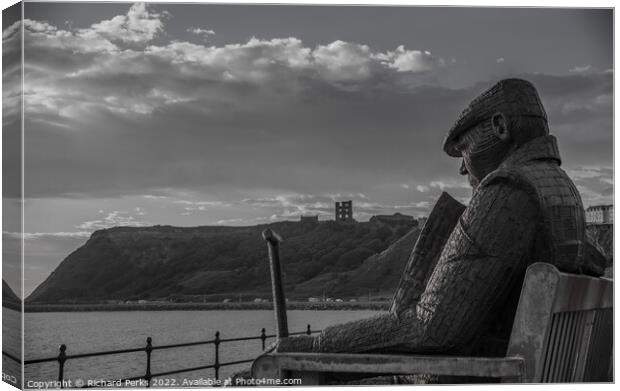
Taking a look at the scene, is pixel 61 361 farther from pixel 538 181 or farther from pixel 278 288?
pixel 538 181

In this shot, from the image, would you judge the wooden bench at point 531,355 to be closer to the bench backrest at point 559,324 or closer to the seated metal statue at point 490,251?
the bench backrest at point 559,324

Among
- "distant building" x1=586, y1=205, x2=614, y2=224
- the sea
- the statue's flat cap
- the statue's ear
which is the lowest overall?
the sea

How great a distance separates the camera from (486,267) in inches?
203

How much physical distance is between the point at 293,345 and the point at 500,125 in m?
1.86

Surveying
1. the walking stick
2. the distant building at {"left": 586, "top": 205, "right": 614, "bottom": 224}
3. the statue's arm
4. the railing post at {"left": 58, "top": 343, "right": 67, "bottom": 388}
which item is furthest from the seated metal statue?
the railing post at {"left": 58, "top": 343, "right": 67, "bottom": 388}

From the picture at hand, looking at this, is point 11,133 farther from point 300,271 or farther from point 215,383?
point 300,271

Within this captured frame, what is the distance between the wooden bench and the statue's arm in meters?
0.17

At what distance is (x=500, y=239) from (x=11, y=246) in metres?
4.24

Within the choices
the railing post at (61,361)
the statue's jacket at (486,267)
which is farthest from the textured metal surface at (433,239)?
the railing post at (61,361)

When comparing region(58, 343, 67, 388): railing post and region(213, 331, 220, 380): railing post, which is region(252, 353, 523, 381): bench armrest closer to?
region(58, 343, 67, 388): railing post

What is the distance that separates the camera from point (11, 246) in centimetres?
752

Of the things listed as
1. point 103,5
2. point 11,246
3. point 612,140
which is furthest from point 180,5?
point 612,140

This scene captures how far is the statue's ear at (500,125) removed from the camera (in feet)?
18.5

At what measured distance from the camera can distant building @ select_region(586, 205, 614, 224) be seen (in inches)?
314
